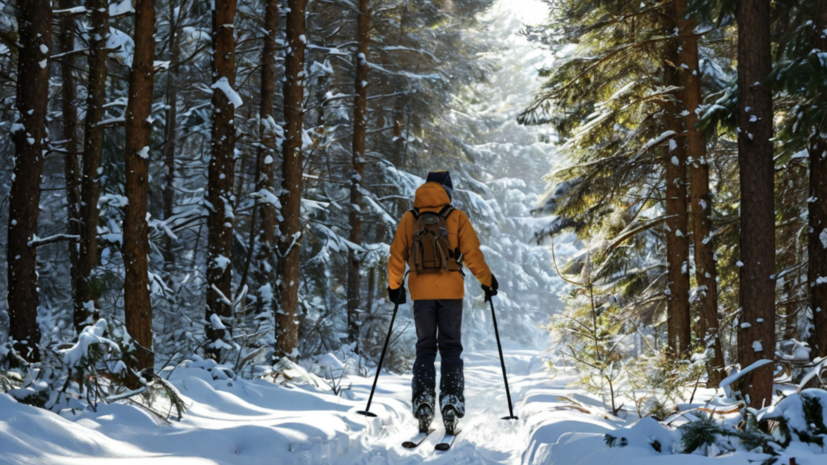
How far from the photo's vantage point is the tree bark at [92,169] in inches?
327

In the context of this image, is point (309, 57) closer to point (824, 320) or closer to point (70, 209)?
point (70, 209)

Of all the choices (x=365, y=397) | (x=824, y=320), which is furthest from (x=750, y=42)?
(x=365, y=397)

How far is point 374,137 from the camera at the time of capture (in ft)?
64.1

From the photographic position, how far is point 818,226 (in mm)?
6246

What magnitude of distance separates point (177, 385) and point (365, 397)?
229cm

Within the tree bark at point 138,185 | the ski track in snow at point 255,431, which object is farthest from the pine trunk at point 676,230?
the tree bark at point 138,185

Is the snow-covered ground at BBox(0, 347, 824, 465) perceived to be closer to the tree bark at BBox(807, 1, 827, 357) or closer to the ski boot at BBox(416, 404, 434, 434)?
the ski boot at BBox(416, 404, 434, 434)

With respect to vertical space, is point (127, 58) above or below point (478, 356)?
above

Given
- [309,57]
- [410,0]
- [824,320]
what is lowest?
[824,320]

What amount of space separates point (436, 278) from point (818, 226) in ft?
13.0

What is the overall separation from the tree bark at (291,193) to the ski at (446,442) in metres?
5.22

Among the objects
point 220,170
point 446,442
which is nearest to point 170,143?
point 220,170

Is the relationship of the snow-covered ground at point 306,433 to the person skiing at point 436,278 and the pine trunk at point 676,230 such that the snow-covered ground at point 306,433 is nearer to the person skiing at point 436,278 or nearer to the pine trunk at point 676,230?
the person skiing at point 436,278

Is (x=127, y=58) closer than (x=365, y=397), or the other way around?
(x=365, y=397)
